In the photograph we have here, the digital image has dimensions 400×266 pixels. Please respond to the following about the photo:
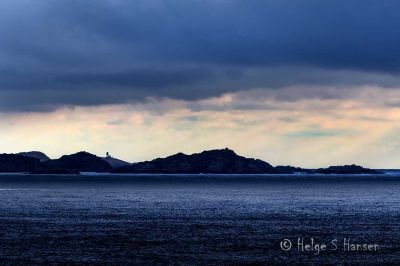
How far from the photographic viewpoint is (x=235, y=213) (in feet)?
448

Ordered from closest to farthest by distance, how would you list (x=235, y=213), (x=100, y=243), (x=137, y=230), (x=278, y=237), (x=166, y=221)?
(x=100, y=243)
(x=278, y=237)
(x=137, y=230)
(x=166, y=221)
(x=235, y=213)

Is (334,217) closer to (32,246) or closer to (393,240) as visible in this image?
(393,240)

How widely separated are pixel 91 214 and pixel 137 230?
109 ft

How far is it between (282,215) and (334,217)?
970 cm

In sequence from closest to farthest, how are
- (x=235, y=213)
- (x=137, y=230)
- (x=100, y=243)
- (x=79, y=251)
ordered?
(x=79, y=251), (x=100, y=243), (x=137, y=230), (x=235, y=213)

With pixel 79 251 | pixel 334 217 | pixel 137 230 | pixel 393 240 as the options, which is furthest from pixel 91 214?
pixel 393 240

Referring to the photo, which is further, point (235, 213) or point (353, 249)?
point (235, 213)

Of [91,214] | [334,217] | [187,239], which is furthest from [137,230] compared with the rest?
[334,217]

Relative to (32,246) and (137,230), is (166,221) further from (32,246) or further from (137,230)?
(32,246)

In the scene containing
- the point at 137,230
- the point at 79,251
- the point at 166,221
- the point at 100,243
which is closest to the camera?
the point at 79,251

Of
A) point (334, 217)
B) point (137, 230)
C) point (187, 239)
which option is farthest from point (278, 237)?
point (334, 217)

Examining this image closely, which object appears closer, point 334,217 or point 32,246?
point 32,246

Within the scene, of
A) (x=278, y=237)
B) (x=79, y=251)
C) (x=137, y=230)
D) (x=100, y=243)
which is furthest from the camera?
(x=137, y=230)

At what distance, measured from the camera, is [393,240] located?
89.5 m
